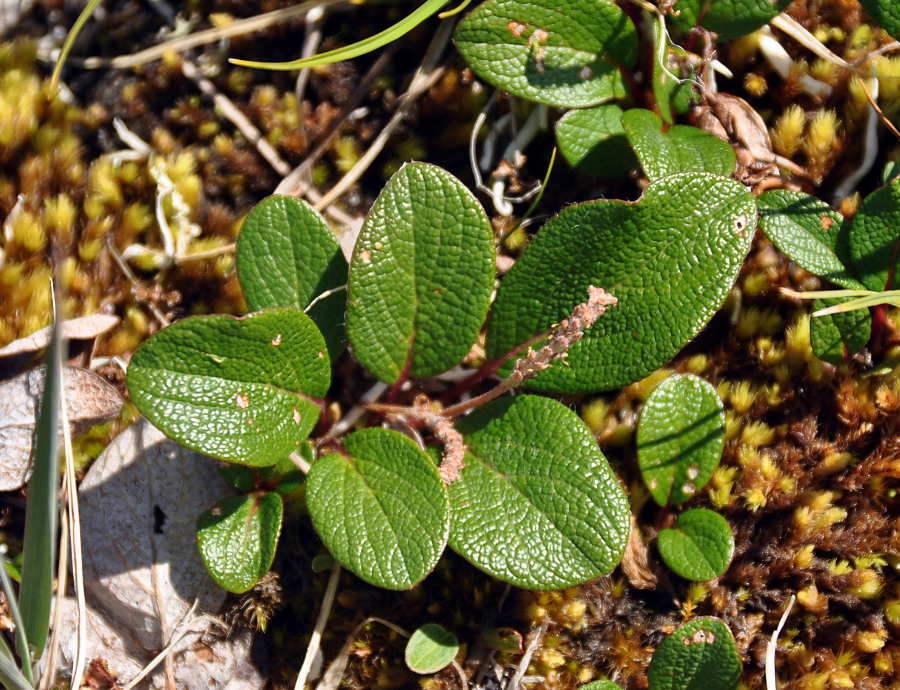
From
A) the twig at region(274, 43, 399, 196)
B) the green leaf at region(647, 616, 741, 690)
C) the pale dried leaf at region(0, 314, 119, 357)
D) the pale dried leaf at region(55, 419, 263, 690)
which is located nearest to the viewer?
the green leaf at region(647, 616, 741, 690)

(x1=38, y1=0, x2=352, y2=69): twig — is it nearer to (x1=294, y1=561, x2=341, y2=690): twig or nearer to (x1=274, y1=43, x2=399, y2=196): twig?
(x1=274, y1=43, x2=399, y2=196): twig

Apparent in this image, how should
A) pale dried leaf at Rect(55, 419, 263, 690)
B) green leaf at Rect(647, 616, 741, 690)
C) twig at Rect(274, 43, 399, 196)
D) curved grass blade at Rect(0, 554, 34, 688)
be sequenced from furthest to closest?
twig at Rect(274, 43, 399, 196)
pale dried leaf at Rect(55, 419, 263, 690)
green leaf at Rect(647, 616, 741, 690)
curved grass blade at Rect(0, 554, 34, 688)

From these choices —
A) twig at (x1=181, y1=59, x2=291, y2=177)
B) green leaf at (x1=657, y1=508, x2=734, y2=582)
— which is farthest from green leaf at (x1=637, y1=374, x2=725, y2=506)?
twig at (x1=181, y1=59, x2=291, y2=177)

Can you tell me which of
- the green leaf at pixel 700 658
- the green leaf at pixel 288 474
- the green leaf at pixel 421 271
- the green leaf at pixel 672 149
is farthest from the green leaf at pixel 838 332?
the green leaf at pixel 288 474

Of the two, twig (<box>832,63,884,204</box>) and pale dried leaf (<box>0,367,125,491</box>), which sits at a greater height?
twig (<box>832,63,884,204</box>)

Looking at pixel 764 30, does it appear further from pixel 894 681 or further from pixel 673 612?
pixel 894 681

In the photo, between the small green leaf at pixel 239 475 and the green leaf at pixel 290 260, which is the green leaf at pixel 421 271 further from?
the small green leaf at pixel 239 475

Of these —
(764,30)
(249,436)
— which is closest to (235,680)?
(249,436)

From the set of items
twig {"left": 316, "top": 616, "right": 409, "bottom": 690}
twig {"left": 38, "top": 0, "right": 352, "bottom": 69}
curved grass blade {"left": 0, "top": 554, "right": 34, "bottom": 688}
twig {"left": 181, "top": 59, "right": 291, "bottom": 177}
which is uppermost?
twig {"left": 38, "top": 0, "right": 352, "bottom": 69}

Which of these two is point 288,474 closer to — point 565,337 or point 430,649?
point 430,649
